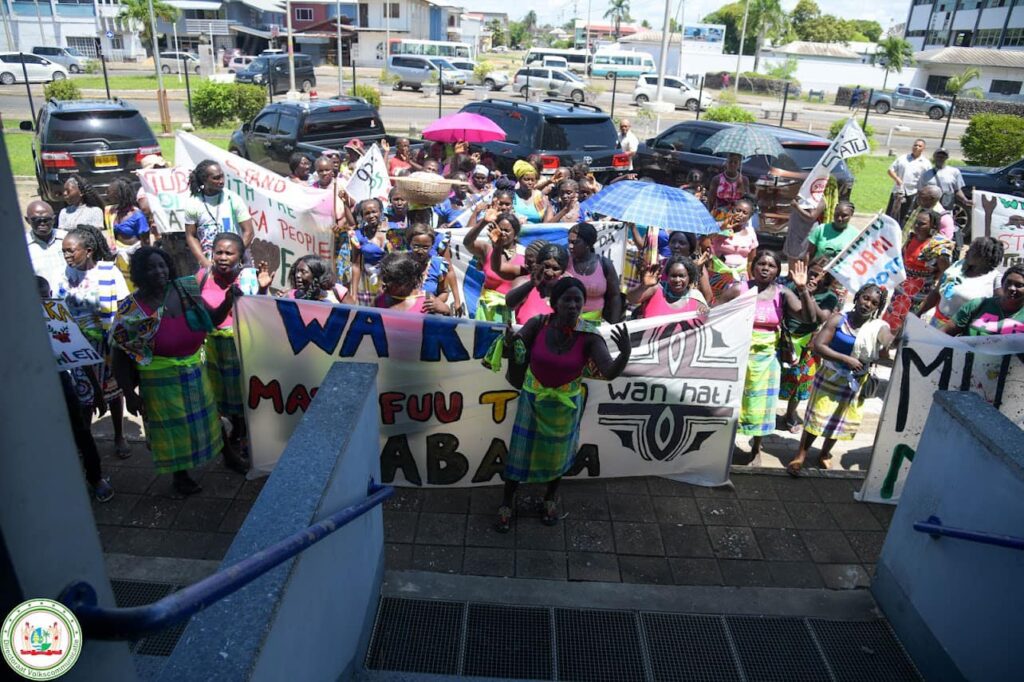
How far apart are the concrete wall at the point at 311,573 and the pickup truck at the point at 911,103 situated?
40705 millimetres

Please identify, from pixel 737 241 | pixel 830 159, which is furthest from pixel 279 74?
A: pixel 737 241

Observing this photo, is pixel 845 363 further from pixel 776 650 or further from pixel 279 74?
pixel 279 74

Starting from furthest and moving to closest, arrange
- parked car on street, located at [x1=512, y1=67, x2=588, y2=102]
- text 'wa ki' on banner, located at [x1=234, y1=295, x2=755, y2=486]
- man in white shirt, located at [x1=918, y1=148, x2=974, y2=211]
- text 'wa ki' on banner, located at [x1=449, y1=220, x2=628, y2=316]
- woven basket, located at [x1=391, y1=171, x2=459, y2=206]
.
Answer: parked car on street, located at [x1=512, y1=67, x2=588, y2=102]
man in white shirt, located at [x1=918, y1=148, x2=974, y2=211]
woven basket, located at [x1=391, y1=171, x2=459, y2=206]
text 'wa ki' on banner, located at [x1=449, y1=220, x2=628, y2=316]
text 'wa ki' on banner, located at [x1=234, y1=295, x2=755, y2=486]

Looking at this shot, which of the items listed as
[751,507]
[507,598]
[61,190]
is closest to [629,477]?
[751,507]

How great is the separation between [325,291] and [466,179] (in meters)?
3.99

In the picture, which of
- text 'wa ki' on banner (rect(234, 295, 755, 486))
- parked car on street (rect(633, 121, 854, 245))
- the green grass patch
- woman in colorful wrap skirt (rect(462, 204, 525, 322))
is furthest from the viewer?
the green grass patch

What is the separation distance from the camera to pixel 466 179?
8828mm

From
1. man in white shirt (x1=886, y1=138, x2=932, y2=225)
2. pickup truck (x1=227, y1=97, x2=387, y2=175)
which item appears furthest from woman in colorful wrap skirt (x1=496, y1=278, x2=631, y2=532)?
man in white shirt (x1=886, y1=138, x2=932, y2=225)

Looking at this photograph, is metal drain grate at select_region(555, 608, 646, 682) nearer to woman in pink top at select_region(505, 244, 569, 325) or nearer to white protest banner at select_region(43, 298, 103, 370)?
woman in pink top at select_region(505, 244, 569, 325)

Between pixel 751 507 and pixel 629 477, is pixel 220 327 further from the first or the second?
pixel 751 507

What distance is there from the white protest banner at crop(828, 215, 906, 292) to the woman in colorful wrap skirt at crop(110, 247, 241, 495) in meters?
4.47

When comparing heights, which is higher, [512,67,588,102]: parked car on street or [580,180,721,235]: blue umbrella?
[580,180,721,235]: blue umbrella

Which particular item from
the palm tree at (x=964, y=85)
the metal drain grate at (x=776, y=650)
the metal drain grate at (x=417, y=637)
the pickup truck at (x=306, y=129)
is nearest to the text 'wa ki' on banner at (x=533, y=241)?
the metal drain grate at (x=417, y=637)

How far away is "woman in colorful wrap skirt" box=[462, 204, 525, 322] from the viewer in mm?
5777
